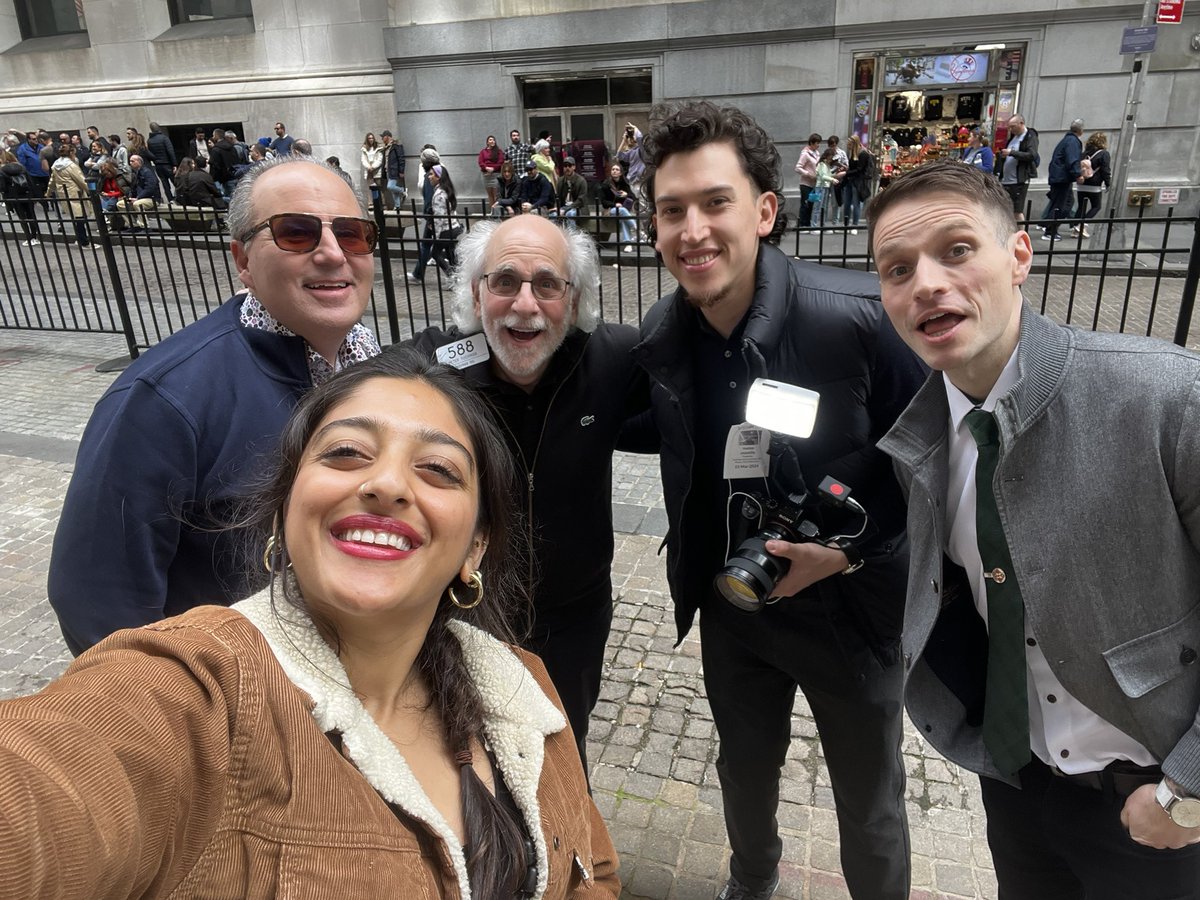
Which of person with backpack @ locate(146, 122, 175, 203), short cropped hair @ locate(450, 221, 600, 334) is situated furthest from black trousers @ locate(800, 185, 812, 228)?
person with backpack @ locate(146, 122, 175, 203)

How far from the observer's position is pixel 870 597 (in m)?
2.11

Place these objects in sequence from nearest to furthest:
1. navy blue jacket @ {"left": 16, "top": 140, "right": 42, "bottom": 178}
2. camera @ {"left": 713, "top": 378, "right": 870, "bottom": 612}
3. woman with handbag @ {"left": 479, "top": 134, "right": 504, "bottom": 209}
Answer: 1. camera @ {"left": 713, "top": 378, "right": 870, "bottom": 612}
2. woman with handbag @ {"left": 479, "top": 134, "right": 504, "bottom": 209}
3. navy blue jacket @ {"left": 16, "top": 140, "right": 42, "bottom": 178}

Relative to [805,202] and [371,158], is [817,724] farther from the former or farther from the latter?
[371,158]

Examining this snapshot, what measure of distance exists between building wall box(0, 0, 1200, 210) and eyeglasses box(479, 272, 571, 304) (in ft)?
49.9

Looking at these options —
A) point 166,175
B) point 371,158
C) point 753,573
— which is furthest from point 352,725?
point 166,175

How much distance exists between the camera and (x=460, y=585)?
159 cm

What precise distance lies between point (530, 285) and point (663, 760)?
6.91 ft

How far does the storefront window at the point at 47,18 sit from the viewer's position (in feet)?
73.0

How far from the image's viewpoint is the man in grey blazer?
147cm

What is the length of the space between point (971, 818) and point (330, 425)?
2820 mm

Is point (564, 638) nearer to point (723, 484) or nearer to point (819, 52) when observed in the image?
point (723, 484)

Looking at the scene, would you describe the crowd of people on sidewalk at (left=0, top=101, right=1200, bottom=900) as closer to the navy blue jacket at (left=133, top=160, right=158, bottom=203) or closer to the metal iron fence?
the metal iron fence

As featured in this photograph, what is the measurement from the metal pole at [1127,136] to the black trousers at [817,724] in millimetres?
14003

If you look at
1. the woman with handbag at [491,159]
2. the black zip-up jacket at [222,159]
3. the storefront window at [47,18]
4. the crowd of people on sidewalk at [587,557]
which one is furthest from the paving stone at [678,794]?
the storefront window at [47,18]
